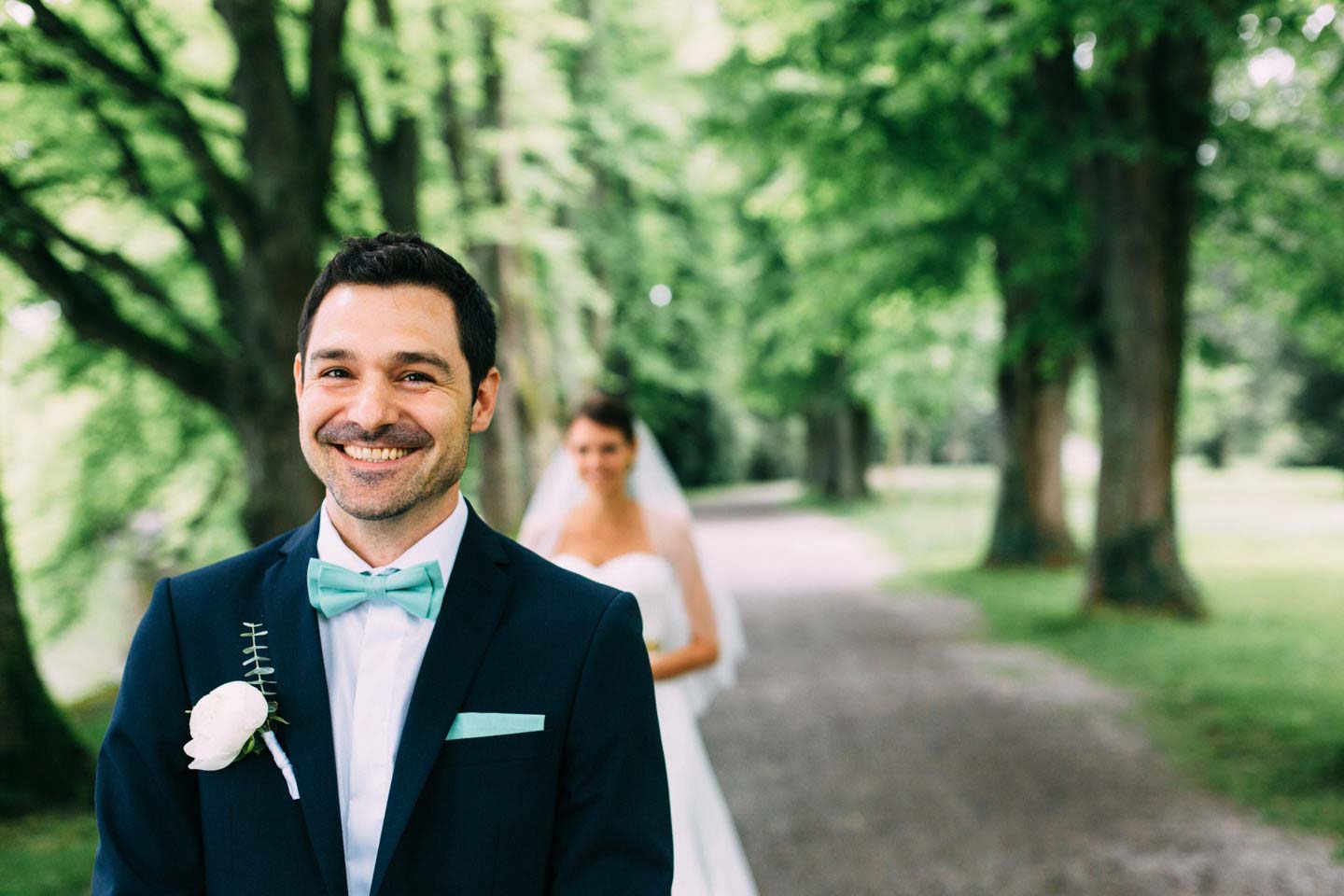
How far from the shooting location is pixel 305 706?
6.39ft

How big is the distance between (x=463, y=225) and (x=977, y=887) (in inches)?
378

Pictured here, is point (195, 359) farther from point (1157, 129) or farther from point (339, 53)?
point (1157, 129)

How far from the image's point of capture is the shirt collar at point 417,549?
2.06 metres

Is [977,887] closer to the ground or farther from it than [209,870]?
closer to the ground

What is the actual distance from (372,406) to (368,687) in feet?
1.67

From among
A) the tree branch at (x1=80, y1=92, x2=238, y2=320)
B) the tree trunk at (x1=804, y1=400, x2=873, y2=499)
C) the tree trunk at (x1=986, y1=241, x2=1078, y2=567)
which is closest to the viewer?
the tree branch at (x1=80, y1=92, x2=238, y2=320)

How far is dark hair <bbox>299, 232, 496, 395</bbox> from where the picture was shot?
1976mm

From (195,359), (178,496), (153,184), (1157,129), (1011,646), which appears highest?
(1157,129)

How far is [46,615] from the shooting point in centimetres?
1238

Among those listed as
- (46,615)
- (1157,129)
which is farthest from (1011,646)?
(46,615)

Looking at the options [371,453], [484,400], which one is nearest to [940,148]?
[484,400]

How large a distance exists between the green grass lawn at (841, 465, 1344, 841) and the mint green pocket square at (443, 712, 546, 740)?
20.9 ft

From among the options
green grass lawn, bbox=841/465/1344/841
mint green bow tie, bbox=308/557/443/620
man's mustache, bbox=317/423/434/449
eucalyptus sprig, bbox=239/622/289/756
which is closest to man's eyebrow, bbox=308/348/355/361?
man's mustache, bbox=317/423/434/449

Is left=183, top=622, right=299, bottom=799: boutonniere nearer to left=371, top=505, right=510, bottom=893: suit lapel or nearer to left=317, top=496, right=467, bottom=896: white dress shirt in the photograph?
left=317, top=496, right=467, bottom=896: white dress shirt
